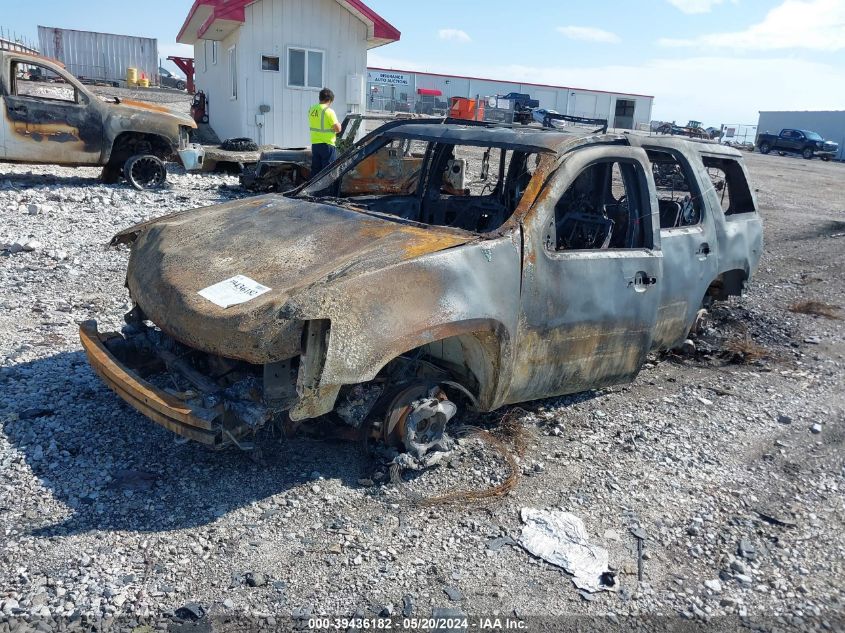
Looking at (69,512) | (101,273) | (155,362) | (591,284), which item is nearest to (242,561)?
(69,512)

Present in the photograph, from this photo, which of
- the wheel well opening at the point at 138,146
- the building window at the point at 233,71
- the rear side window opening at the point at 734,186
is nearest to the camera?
the rear side window opening at the point at 734,186

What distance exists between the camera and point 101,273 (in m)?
6.76

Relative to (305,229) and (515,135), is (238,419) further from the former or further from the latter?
(515,135)

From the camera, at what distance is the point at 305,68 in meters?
16.1

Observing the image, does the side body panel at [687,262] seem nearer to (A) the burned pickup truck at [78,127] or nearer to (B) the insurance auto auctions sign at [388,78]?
(A) the burned pickup truck at [78,127]

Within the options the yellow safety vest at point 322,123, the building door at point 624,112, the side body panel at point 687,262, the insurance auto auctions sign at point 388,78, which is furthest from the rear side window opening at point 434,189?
the building door at point 624,112

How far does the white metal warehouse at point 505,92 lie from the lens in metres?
37.3

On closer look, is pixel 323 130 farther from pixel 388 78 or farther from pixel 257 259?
pixel 388 78

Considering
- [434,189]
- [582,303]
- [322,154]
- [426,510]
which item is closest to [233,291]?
[426,510]

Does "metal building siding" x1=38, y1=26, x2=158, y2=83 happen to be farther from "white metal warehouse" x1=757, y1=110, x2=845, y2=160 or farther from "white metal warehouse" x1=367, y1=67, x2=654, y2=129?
"white metal warehouse" x1=757, y1=110, x2=845, y2=160

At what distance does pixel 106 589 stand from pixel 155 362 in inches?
62.0

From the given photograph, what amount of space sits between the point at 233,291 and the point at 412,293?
89cm

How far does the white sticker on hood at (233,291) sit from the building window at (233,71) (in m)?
14.2

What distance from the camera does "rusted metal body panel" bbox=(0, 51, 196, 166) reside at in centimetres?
1017
